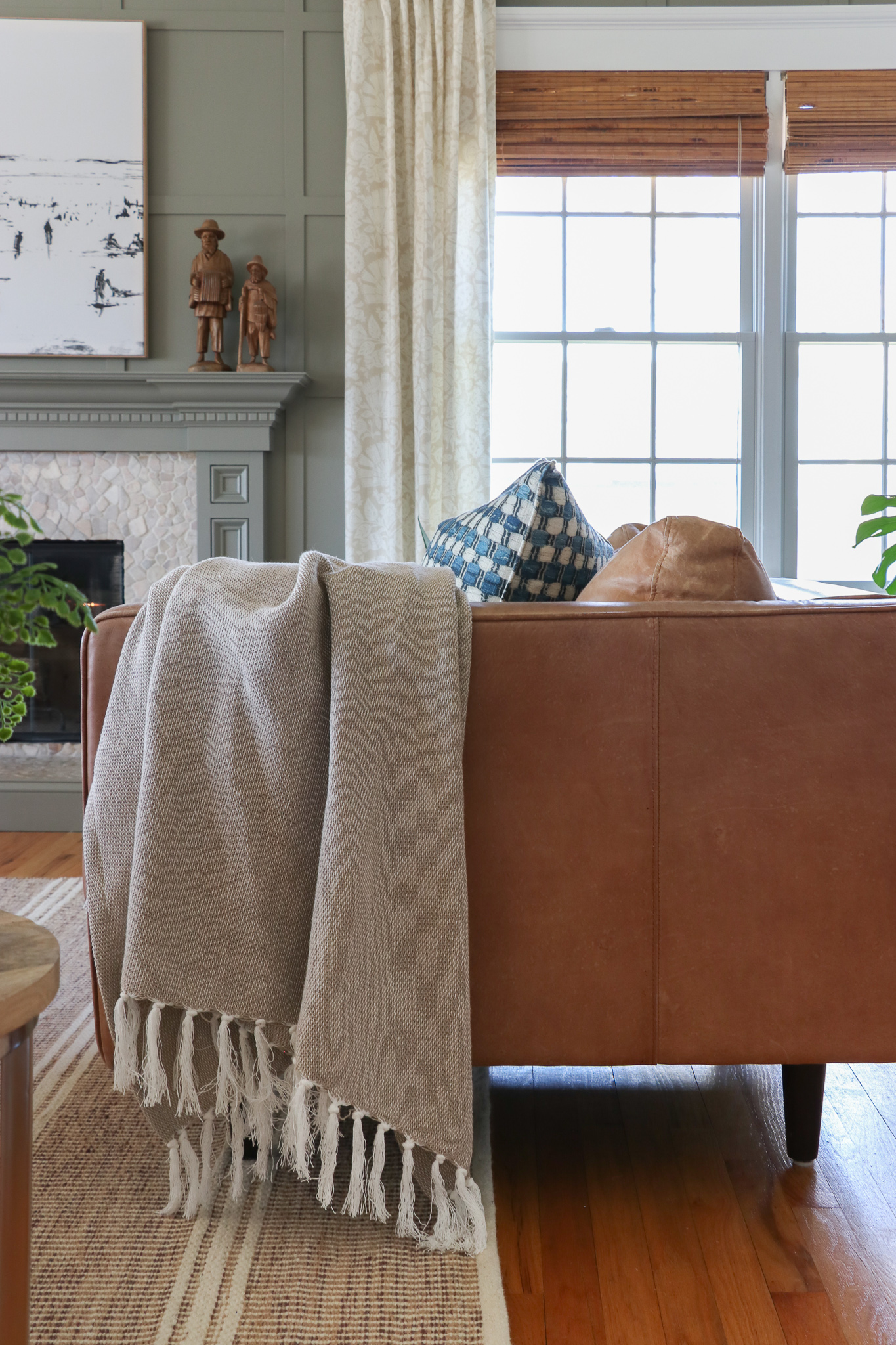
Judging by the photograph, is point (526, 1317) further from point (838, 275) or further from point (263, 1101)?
point (838, 275)

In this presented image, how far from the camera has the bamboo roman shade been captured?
11.9 ft

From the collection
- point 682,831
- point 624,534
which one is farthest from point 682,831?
point 624,534

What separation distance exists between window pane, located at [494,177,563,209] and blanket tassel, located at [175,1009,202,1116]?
3.30 metres

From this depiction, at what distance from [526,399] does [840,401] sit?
1138 mm

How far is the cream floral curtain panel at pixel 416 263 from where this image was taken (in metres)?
A: 3.52

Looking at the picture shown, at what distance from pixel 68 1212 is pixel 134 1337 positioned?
27 centimetres

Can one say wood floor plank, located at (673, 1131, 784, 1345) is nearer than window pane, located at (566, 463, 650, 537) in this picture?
Yes

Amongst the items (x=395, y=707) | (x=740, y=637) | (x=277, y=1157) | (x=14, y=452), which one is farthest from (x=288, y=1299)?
(x=14, y=452)

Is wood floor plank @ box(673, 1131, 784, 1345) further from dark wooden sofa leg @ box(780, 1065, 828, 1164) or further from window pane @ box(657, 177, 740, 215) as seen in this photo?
window pane @ box(657, 177, 740, 215)

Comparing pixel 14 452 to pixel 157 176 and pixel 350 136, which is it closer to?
pixel 157 176

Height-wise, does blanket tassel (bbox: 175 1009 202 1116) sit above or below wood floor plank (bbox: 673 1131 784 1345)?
above

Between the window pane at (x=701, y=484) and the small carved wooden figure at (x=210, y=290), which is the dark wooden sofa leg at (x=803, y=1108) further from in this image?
the small carved wooden figure at (x=210, y=290)

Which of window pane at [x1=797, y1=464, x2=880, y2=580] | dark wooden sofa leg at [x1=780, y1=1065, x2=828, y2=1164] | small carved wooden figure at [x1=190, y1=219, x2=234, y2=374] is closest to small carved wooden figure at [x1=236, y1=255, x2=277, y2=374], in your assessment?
small carved wooden figure at [x1=190, y1=219, x2=234, y2=374]

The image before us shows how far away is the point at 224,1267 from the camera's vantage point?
120 cm
